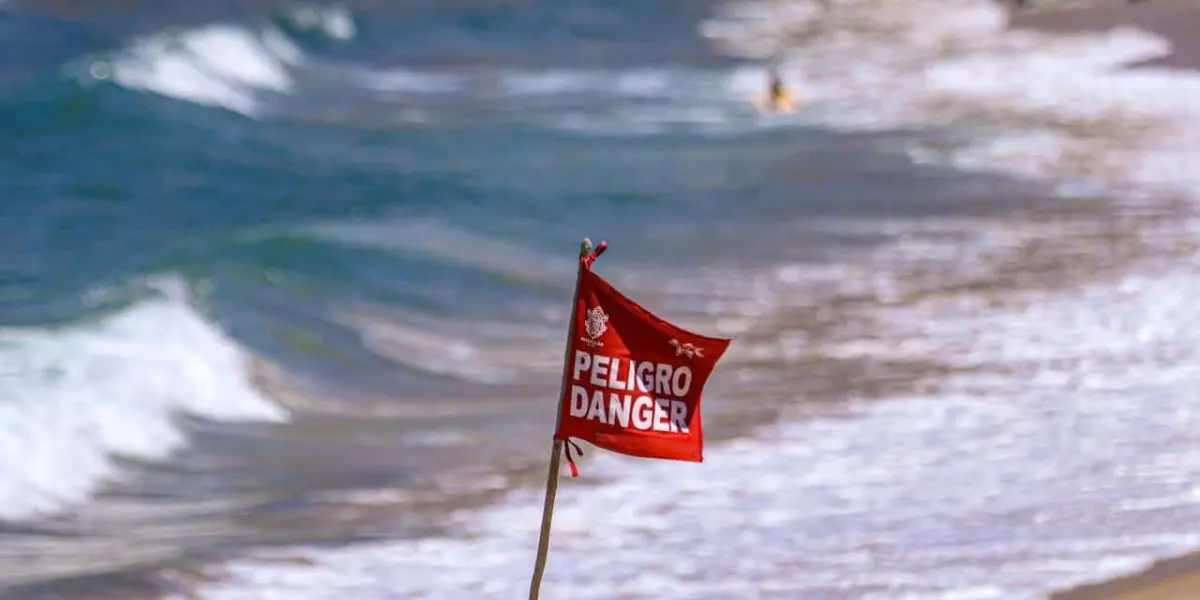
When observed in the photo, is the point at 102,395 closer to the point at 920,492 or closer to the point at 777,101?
the point at 920,492

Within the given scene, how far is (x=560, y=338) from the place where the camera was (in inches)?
472

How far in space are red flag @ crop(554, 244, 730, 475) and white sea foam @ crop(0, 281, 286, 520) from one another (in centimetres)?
442

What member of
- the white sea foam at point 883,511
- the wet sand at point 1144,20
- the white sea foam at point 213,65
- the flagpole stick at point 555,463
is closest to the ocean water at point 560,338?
the white sea foam at point 883,511

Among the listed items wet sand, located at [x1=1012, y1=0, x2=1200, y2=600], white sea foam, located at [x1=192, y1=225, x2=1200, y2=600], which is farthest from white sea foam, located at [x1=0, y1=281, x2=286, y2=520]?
wet sand, located at [x1=1012, y1=0, x2=1200, y2=600]

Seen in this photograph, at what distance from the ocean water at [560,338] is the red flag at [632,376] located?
2.24 m

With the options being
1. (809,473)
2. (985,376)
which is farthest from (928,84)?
(809,473)

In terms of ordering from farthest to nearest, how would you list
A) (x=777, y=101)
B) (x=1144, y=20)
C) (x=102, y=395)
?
(x=1144, y=20) → (x=777, y=101) → (x=102, y=395)

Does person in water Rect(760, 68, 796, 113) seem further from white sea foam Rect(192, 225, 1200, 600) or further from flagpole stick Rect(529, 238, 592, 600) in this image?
flagpole stick Rect(529, 238, 592, 600)

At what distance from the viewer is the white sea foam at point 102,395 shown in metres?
9.25

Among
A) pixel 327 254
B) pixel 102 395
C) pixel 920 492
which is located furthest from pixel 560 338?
pixel 920 492

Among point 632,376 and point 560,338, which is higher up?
point 560,338

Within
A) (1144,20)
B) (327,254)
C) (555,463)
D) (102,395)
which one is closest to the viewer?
(555,463)

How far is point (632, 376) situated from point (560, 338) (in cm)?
696

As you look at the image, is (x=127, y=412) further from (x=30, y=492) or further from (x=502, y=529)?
(x=502, y=529)
